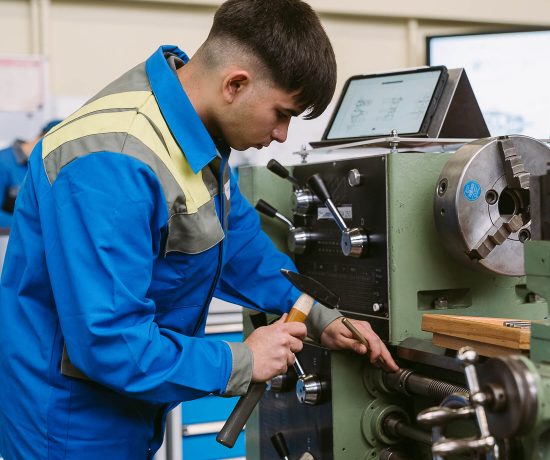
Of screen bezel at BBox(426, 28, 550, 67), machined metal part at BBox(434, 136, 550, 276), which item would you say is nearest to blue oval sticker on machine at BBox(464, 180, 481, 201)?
machined metal part at BBox(434, 136, 550, 276)

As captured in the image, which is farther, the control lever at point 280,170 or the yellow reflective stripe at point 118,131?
the control lever at point 280,170

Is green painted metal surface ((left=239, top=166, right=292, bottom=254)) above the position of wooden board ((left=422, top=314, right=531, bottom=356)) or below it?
above

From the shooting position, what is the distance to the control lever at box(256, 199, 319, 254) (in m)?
1.63

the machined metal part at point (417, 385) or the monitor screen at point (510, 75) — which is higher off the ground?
the monitor screen at point (510, 75)

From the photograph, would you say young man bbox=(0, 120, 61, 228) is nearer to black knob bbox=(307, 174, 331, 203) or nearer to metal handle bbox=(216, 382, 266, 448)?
black knob bbox=(307, 174, 331, 203)

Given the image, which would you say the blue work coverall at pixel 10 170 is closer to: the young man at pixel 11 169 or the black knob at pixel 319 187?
the young man at pixel 11 169

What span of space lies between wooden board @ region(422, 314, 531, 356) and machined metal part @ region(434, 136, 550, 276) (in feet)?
0.49

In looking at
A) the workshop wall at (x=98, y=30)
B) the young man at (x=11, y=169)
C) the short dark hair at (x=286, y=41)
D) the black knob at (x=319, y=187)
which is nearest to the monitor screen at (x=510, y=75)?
the workshop wall at (x=98, y=30)

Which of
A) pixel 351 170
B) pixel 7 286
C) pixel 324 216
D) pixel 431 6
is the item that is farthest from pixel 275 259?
pixel 431 6

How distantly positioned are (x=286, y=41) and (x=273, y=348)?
490 millimetres

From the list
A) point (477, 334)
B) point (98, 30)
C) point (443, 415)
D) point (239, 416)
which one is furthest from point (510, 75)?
point (443, 415)

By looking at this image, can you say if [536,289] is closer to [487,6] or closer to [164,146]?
[164,146]

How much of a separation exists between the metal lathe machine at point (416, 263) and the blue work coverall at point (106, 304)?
0.27 meters

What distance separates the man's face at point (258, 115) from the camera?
47.7 inches
